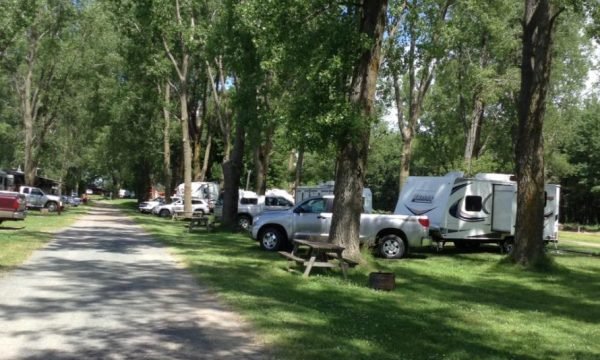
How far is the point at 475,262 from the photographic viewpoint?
18453 millimetres

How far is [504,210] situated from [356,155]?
8.80 metres

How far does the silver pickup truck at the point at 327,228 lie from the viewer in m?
17.9

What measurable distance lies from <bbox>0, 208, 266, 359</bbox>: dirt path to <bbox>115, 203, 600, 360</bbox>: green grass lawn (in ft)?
1.57

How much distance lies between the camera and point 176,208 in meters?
46.5

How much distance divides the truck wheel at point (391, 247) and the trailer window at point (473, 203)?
14.5ft

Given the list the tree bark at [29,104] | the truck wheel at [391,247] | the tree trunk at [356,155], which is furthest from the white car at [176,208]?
the tree trunk at [356,155]

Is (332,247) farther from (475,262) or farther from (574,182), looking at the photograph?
(574,182)

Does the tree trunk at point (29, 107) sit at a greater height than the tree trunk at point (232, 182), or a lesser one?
greater

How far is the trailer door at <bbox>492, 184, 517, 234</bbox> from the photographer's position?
21.2 m

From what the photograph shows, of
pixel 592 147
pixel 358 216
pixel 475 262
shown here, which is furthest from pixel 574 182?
pixel 358 216

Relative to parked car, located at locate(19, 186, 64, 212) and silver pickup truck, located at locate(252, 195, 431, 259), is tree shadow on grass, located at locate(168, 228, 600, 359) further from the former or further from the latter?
parked car, located at locate(19, 186, 64, 212)

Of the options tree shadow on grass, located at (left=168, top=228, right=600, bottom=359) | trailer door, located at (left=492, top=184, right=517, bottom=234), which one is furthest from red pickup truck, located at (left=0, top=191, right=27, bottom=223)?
trailer door, located at (left=492, top=184, right=517, bottom=234)

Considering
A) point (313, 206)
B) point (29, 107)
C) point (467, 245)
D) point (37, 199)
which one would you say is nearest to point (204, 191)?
point (37, 199)

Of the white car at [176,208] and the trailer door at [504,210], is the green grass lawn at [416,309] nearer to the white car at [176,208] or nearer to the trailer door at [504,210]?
the trailer door at [504,210]
